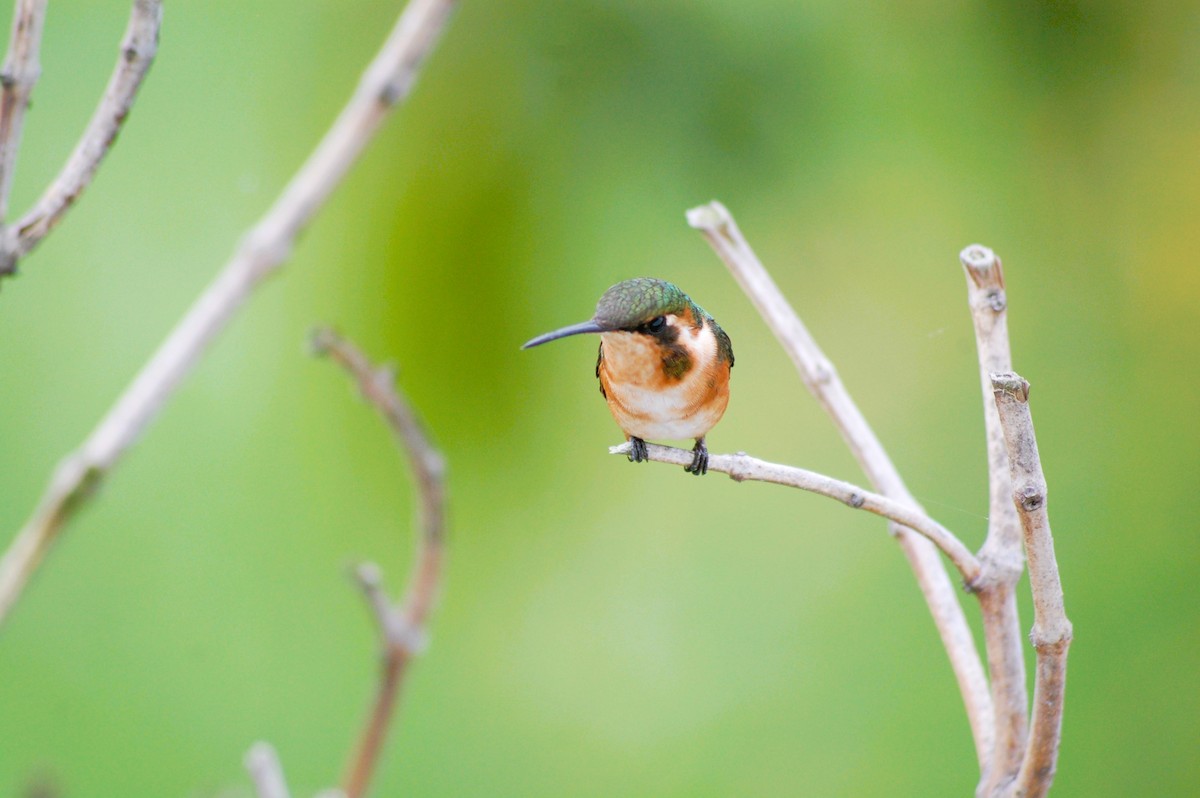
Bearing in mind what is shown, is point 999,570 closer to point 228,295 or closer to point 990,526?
point 990,526

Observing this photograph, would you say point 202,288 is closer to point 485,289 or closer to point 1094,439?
→ point 485,289

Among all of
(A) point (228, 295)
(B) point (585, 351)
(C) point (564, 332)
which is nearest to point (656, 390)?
(C) point (564, 332)

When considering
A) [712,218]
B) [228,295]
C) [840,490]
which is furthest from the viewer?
[712,218]

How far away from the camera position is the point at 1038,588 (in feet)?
1.20

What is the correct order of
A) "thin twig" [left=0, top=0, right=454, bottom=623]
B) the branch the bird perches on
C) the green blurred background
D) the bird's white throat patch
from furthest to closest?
the green blurred background → the bird's white throat patch → the branch the bird perches on → "thin twig" [left=0, top=0, right=454, bottom=623]

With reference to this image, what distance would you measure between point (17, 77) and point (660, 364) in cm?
25

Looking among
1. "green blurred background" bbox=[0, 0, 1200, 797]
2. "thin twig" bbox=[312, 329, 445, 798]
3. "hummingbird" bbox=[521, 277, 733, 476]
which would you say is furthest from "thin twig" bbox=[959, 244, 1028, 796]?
"green blurred background" bbox=[0, 0, 1200, 797]

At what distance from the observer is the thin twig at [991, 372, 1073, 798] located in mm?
338

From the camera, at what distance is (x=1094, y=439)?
130 centimetres

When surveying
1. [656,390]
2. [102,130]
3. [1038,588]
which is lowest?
[1038,588]

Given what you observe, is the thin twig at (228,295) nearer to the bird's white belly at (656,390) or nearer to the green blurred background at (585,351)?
the bird's white belly at (656,390)

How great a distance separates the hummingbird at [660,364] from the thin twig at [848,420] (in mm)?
36

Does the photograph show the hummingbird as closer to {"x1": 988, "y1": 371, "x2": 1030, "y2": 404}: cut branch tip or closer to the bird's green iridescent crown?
the bird's green iridescent crown

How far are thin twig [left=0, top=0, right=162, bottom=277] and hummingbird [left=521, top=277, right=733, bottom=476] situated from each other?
0.58 ft
